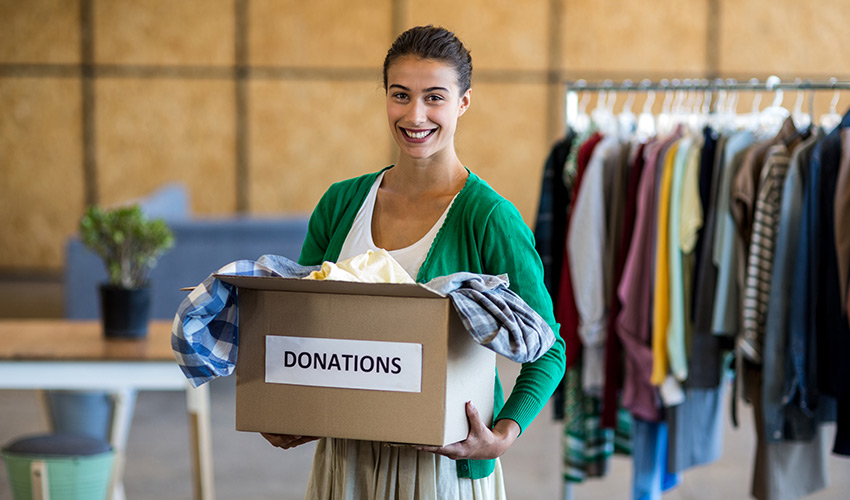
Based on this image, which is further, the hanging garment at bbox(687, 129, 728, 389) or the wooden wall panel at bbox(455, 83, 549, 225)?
the wooden wall panel at bbox(455, 83, 549, 225)

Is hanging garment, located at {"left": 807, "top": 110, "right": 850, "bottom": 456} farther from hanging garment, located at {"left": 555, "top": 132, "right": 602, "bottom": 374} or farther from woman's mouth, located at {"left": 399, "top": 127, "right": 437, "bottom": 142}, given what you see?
woman's mouth, located at {"left": 399, "top": 127, "right": 437, "bottom": 142}

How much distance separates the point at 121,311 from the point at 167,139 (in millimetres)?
5038

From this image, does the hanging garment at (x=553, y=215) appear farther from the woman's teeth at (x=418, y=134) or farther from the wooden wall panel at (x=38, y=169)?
the wooden wall panel at (x=38, y=169)

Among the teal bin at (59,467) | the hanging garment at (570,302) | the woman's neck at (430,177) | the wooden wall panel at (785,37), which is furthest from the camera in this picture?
the wooden wall panel at (785,37)

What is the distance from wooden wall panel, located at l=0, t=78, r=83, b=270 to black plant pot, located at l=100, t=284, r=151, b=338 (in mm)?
5180

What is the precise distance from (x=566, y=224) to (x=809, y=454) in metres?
0.98

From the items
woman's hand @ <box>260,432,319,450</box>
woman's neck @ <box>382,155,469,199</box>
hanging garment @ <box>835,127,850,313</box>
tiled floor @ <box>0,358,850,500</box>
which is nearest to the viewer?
woman's hand @ <box>260,432,319,450</box>

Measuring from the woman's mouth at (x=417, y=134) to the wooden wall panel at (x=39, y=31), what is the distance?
6.83 m

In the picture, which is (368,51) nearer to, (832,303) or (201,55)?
(201,55)

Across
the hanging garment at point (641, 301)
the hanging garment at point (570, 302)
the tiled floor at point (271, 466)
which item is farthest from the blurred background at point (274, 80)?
the hanging garment at point (641, 301)

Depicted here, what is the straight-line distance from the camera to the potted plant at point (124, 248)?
8.90 feet

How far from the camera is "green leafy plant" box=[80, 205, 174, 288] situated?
2.71 m

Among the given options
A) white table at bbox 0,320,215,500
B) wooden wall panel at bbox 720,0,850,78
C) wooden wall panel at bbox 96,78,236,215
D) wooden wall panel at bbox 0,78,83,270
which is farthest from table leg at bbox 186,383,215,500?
wooden wall panel at bbox 720,0,850,78

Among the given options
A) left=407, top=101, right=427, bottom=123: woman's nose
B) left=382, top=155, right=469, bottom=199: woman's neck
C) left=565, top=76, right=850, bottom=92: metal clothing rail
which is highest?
left=565, top=76, right=850, bottom=92: metal clothing rail
